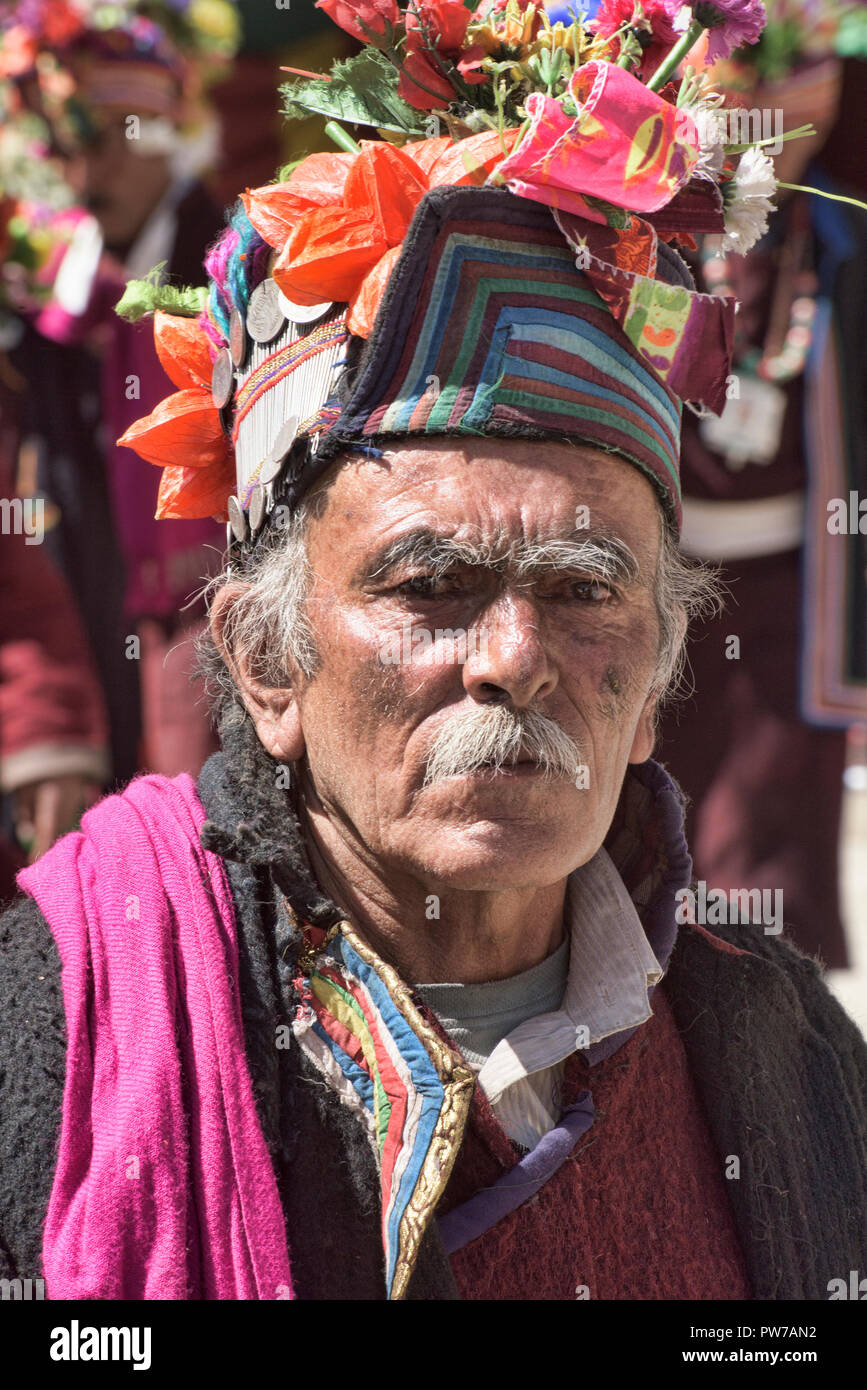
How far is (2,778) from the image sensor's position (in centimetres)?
486

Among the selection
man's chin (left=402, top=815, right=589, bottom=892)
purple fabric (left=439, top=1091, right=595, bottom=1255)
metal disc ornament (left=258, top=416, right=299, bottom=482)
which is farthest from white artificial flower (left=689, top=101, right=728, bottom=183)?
purple fabric (left=439, top=1091, right=595, bottom=1255)

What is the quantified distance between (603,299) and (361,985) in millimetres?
997

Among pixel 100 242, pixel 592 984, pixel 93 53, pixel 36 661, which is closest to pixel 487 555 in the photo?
pixel 592 984

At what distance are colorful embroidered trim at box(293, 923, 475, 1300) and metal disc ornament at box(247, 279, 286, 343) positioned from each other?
876 millimetres

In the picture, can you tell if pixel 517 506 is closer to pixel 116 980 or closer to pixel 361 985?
pixel 361 985

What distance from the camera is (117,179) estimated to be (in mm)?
6168

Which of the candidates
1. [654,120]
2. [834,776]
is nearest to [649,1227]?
[654,120]

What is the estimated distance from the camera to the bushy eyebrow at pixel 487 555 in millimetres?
2049

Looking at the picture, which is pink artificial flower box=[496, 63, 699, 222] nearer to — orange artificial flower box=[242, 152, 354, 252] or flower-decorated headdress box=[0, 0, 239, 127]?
orange artificial flower box=[242, 152, 354, 252]

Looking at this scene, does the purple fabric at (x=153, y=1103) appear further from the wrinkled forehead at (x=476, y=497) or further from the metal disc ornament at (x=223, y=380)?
the metal disc ornament at (x=223, y=380)

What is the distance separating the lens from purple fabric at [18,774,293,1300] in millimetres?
1793

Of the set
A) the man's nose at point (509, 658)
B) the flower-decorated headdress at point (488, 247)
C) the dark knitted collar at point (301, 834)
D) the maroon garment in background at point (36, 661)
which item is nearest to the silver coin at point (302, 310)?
the flower-decorated headdress at point (488, 247)

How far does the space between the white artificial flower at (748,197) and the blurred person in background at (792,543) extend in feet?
10.5

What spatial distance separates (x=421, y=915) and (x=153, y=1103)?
1.67ft
